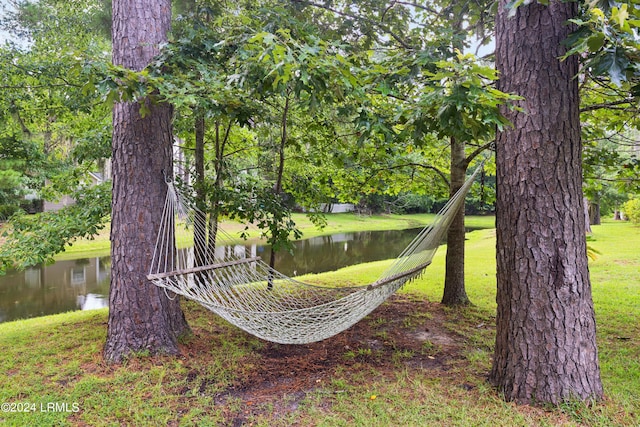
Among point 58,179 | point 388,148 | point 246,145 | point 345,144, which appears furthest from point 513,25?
point 58,179

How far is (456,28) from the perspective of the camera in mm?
3193

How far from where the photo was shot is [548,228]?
1.54 meters

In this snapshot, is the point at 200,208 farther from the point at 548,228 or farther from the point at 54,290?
the point at 54,290

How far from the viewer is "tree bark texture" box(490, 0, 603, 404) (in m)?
1.53

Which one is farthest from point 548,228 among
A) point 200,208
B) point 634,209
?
point 634,209

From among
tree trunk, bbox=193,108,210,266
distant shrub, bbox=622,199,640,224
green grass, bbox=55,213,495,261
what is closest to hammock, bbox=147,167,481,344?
tree trunk, bbox=193,108,210,266

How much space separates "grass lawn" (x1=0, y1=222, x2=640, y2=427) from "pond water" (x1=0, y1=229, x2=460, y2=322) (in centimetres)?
95

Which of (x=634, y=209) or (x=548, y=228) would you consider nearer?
(x=548, y=228)

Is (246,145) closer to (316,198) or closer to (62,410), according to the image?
(316,198)

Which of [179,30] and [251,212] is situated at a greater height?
[179,30]

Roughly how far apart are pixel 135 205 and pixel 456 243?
2.33 meters

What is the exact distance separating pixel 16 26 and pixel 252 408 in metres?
8.52

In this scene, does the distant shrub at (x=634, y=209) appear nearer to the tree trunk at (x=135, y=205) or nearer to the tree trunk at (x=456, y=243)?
the tree trunk at (x=456, y=243)

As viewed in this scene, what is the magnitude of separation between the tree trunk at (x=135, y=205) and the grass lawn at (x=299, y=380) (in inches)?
5.3
